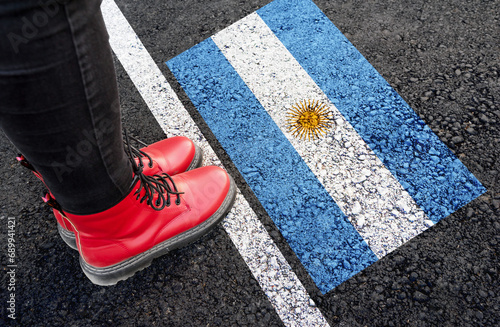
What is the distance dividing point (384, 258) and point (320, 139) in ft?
2.40

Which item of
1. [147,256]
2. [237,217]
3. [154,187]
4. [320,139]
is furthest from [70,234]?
[320,139]

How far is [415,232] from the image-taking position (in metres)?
1.83

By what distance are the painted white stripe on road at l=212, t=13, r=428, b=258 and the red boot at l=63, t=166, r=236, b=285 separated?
561mm

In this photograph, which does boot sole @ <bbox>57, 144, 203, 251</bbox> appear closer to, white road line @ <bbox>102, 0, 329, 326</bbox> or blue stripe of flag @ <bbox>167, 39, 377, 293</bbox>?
white road line @ <bbox>102, 0, 329, 326</bbox>

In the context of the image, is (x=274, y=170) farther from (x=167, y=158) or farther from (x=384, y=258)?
(x=384, y=258)

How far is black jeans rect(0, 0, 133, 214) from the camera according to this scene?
2.76 ft

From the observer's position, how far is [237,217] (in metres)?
1.96

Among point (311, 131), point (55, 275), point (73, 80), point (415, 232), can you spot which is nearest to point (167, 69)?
point (311, 131)

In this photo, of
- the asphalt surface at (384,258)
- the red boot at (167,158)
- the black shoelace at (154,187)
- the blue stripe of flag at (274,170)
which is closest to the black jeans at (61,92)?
the black shoelace at (154,187)

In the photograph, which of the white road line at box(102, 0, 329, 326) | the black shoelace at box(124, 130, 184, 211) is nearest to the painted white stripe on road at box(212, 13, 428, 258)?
the white road line at box(102, 0, 329, 326)

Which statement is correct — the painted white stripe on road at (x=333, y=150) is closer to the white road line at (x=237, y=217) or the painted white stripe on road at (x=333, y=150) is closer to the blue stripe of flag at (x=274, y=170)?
the blue stripe of flag at (x=274, y=170)

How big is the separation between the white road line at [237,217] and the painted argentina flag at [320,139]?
0.33ft

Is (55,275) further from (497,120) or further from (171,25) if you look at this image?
(497,120)

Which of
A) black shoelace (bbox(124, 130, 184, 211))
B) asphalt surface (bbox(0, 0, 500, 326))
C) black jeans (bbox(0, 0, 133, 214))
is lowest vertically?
asphalt surface (bbox(0, 0, 500, 326))
